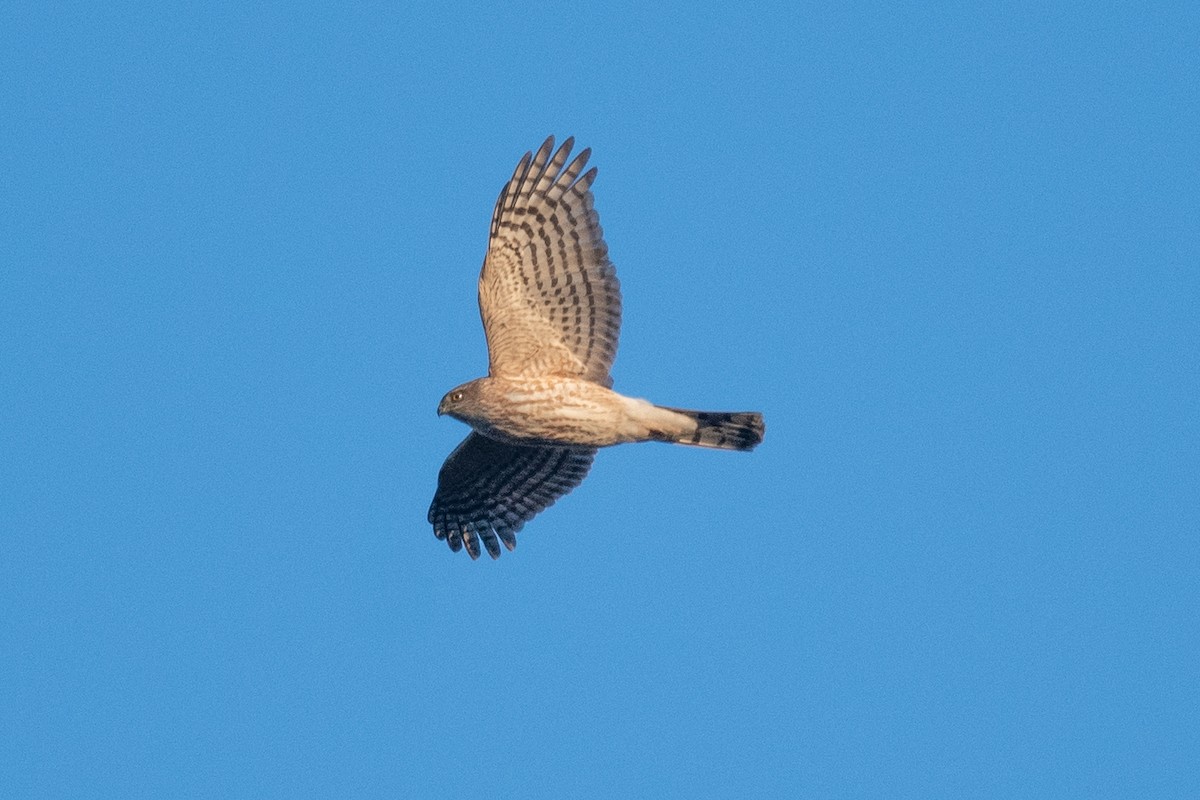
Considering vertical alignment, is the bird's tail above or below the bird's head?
above

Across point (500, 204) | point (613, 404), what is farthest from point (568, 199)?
point (613, 404)

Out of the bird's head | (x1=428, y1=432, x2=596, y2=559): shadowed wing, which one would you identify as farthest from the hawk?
(x1=428, y1=432, x2=596, y2=559): shadowed wing

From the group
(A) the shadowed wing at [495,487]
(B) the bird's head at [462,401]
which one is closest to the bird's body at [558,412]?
(B) the bird's head at [462,401]

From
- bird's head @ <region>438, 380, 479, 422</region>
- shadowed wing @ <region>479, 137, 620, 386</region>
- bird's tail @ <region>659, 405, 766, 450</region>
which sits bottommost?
bird's head @ <region>438, 380, 479, 422</region>

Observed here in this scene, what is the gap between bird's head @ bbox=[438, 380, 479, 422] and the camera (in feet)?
42.4

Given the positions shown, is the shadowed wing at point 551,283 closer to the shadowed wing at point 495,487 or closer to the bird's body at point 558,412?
the bird's body at point 558,412

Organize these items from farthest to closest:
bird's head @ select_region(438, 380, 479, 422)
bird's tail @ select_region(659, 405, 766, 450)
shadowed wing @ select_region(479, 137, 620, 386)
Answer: bird's tail @ select_region(659, 405, 766, 450) → shadowed wing @ select_region(479, 137, 620, 386) → bird's head @ select_region(438, 380, 479, 422)

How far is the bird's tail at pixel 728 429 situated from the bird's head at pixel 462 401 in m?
1.45

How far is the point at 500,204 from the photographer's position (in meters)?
13.4

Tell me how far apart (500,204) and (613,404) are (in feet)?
5.54

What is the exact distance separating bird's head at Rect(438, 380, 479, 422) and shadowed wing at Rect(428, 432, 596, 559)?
3.99ft

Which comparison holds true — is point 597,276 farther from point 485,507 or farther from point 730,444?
point 485,507

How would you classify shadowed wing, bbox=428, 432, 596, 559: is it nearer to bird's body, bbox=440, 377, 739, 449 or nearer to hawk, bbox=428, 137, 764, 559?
hawk, bbox=428, 137, 764, 559

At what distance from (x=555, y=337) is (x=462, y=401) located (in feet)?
2.73
